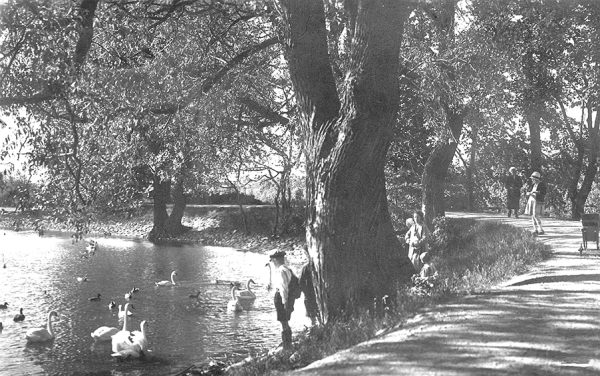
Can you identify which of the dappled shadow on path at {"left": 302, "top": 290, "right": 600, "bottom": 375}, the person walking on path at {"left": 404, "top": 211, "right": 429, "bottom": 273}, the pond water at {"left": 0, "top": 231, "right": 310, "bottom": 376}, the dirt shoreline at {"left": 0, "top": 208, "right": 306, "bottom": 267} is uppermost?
the person walking on path at {"left": 404, "top": 211, "right": 429, "bottom": 273}

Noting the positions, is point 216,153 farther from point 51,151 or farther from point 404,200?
point 404,200

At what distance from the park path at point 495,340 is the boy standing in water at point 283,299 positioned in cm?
254

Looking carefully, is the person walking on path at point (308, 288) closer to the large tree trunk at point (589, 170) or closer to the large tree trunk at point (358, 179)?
the large tree trunk at point (358, 179)

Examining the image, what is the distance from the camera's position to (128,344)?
622 inches

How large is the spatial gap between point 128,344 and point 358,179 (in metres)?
8.13

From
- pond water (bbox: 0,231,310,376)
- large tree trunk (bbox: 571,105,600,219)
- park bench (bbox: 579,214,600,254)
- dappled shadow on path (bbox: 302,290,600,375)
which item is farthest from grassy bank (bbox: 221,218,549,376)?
large tree trunk (bbox: 571,105,600,219)

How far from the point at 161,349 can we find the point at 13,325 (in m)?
5.92

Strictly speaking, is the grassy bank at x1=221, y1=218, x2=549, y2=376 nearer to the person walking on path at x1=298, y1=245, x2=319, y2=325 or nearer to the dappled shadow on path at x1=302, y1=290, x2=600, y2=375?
the dappled shadow on path at x1=302, y1=290, x2=600, y2=375

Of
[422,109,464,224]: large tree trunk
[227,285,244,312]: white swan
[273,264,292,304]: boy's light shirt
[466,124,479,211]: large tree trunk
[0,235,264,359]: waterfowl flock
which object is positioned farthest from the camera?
[466,124,479,211]: large tree trunk

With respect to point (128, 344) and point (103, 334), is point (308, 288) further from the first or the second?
point (103, 334)

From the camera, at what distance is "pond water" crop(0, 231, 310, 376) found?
1540 centimetres

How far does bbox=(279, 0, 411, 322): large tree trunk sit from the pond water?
355cm

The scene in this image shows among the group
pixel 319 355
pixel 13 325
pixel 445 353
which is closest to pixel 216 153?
pixel 13 325

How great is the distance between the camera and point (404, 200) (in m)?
36.5
